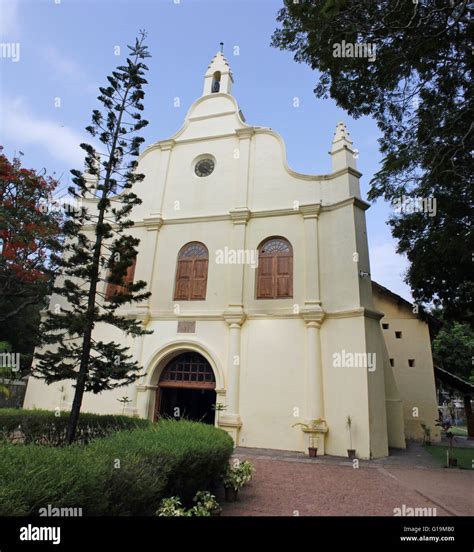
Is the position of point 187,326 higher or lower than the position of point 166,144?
lower

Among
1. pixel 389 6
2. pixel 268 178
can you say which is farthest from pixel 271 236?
pixel 389 6

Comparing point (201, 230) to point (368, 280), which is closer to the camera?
point (368, 280)

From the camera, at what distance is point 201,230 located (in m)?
14.1

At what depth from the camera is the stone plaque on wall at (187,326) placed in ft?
42.2

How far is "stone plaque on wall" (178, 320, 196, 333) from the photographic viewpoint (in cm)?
1286

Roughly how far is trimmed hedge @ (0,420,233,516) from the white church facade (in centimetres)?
568

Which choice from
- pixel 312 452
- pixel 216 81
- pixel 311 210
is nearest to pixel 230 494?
pixel 312 452

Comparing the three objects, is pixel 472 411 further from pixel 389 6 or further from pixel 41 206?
pixel 41 206

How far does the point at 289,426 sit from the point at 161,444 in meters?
7.14

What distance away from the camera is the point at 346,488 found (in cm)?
666

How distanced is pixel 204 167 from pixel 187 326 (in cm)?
684

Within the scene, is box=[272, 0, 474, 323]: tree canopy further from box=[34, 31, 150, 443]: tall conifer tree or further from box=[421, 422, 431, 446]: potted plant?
box=[421, 422, 431, 446]: potted plant

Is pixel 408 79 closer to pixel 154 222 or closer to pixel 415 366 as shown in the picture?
pixel 154 222

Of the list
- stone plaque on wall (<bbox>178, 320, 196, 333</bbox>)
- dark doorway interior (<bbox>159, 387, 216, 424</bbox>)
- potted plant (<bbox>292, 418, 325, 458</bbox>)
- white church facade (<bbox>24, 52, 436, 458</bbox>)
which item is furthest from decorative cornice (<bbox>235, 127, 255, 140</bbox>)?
potted plant (<bbox>292, 418, 325, 458</bbox>)
